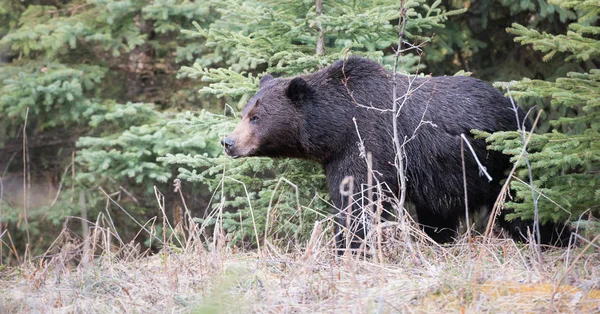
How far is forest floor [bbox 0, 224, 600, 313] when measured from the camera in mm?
3838

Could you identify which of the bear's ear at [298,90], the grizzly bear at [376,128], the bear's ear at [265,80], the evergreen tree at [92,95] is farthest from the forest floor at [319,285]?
the evergreen tree at [92,95]

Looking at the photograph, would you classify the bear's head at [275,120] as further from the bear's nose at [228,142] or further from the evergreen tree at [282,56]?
the evergreen tree at [282,56]

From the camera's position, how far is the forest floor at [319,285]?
3838 millimetres

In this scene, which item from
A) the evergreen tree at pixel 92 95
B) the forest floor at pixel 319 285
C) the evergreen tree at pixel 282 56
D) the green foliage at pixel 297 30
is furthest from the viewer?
the evergreen tree at pixel 92 95

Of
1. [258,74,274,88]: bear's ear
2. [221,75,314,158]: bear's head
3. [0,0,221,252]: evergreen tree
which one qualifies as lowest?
[0,0,221,252]: evergreen tree

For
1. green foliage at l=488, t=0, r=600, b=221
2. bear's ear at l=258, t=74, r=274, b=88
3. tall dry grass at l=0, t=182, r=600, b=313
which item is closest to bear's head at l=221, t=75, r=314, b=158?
bear's ear at l=258, t=74, r=274, b=88

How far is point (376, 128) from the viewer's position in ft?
20.6

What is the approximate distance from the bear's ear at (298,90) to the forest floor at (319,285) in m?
1.69

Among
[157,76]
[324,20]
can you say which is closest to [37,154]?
[157,76]

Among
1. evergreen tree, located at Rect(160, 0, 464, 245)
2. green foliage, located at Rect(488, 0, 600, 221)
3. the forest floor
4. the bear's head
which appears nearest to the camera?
the forest floor

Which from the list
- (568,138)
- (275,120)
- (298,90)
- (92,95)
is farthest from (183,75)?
(568,138)

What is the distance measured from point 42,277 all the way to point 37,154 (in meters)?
7.46

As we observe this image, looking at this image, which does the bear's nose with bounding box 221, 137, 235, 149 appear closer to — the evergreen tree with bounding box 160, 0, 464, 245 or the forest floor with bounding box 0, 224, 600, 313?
the evergreen tree with bounding box 160, 0, 464, 245

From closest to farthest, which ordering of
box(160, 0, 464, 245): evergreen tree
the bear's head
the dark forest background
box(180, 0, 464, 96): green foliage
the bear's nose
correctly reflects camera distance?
the bear's nose
the bear's head
box(180, 0, 464, 96): green foliage
box(160, 0, 464, 245): evergreen tree
the dark forest background
